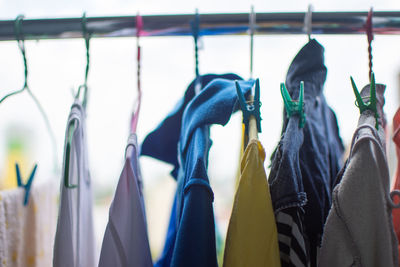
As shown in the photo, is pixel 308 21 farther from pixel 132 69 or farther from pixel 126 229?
pixel 132 69

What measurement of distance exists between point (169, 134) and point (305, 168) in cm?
25

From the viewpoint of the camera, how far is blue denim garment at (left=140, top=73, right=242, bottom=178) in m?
0.61

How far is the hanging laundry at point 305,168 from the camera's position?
1.40 ft

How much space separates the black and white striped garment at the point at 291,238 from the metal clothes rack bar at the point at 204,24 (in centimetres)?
33

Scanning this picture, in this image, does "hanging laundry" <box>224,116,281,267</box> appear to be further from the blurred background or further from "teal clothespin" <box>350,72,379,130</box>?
the blurred background

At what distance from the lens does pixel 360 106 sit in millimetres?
451

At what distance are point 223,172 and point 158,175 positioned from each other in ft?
0.76

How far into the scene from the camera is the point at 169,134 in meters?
0.62

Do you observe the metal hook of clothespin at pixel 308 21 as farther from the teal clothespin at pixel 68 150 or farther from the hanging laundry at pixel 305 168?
the teal clothespin at pixel 68 150

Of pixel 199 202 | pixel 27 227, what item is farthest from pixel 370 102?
pixel 27 227

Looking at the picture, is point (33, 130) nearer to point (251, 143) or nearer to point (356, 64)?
point (251, 143)

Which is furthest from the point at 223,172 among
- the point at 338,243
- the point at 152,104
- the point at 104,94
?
the point at 338,243

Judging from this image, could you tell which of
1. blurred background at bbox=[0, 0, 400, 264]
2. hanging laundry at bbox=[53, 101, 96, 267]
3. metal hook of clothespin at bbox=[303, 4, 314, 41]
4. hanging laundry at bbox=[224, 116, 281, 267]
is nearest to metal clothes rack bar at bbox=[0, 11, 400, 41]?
metal hook of clothespin at bbox=[303, 4, 314, 41]

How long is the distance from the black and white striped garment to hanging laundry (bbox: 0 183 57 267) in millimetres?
428
